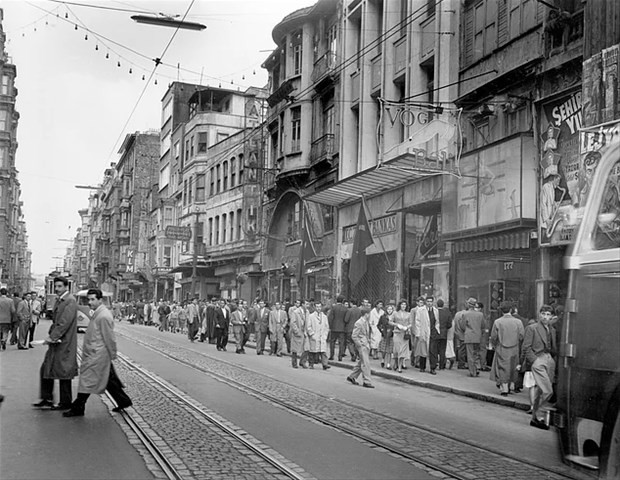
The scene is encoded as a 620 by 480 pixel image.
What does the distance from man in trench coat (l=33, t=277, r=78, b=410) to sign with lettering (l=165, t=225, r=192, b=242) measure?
38449 mm

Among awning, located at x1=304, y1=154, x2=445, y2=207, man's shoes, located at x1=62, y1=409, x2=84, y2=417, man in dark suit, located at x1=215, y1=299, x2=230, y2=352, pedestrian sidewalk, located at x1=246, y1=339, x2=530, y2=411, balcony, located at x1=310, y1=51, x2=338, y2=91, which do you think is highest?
balcony, located at x1=310, y1=51, x2=338, y2=91

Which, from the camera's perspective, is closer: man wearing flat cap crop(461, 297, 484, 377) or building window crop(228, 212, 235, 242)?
man wearing flat cap crop(461, 297, 484, 377)

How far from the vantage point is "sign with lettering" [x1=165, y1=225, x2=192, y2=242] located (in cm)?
4858

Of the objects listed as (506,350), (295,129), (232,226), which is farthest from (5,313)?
(232,226)

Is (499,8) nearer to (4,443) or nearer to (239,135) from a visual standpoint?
(4,443)

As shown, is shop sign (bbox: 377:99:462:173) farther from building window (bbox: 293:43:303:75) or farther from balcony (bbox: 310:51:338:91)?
building window (bbox: 293:43:303:75)

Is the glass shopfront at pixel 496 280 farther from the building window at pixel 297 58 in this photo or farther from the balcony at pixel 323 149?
the building window at pixel 297 58

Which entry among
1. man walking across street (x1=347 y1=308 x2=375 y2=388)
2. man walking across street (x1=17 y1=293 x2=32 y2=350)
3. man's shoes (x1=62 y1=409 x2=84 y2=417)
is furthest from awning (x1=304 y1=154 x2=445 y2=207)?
man's shoes (x1=62 y1=409 x2=84 y2=417)

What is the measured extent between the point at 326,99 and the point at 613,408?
2872 cm

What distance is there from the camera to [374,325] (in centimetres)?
1958

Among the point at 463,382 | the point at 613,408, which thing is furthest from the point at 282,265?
the point at 613,408

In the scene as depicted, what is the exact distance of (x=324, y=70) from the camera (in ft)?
107

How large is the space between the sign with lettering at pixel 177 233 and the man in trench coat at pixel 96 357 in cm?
3894

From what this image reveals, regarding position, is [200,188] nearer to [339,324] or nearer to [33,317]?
[33,317]
